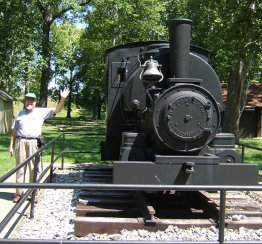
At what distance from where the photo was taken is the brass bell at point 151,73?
22.4ft

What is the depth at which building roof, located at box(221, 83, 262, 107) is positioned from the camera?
32.9 metres

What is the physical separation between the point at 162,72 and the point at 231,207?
243 cm

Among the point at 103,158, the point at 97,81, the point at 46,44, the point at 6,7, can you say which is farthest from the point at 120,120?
the point at 97,81

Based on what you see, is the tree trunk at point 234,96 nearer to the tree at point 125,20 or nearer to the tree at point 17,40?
the tree at point 17,40

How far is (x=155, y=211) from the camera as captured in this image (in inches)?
286

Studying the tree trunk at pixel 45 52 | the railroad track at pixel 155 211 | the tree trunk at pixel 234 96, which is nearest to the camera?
the railroad track at pixel 155 211

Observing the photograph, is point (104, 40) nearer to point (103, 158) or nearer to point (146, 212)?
point (103, 158)

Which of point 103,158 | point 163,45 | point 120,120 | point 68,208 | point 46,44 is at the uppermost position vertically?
point 46,44

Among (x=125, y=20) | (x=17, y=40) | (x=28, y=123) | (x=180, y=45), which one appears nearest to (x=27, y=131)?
(x=28, y=123)

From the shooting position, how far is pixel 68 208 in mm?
7695

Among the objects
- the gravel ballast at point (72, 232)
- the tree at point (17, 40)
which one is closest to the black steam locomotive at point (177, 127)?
the gravel ballast at point (72, 232)

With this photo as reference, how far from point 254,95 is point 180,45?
28.5 meters

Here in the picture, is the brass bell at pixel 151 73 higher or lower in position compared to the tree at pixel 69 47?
lower

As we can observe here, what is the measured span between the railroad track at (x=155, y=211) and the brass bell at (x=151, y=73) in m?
1.83
